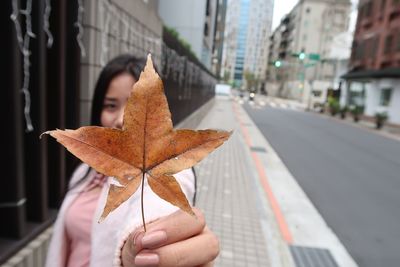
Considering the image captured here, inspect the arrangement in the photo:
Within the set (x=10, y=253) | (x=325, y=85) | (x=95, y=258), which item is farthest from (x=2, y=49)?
(x=325, y=85)

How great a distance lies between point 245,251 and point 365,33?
108ft

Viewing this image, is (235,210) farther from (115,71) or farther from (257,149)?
(257,149)

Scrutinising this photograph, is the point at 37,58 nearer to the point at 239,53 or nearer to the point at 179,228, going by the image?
the point at 179,228

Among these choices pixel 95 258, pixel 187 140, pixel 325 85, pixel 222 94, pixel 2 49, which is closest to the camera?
pixel 187 140

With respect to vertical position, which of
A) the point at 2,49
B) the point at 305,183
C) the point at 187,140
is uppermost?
the point at 2,49

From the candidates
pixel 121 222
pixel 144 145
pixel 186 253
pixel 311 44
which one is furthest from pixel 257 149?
pixel 311 44

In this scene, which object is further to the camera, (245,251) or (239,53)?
(239,53)

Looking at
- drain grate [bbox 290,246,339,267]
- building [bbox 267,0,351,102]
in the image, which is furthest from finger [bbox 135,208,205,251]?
building [bbox 267,0,351,102]

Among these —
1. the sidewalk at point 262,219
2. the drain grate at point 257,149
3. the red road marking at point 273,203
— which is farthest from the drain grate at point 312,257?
the drain grate at point 257,149

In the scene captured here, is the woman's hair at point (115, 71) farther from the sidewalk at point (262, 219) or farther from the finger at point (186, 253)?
the sidewalk at point (262, 219)

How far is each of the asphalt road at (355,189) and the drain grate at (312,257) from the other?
1.24 feet

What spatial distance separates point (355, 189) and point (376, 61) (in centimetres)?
2523

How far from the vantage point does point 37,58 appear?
8.07ft

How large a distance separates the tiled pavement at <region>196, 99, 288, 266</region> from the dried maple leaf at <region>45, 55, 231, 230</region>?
2449mm
